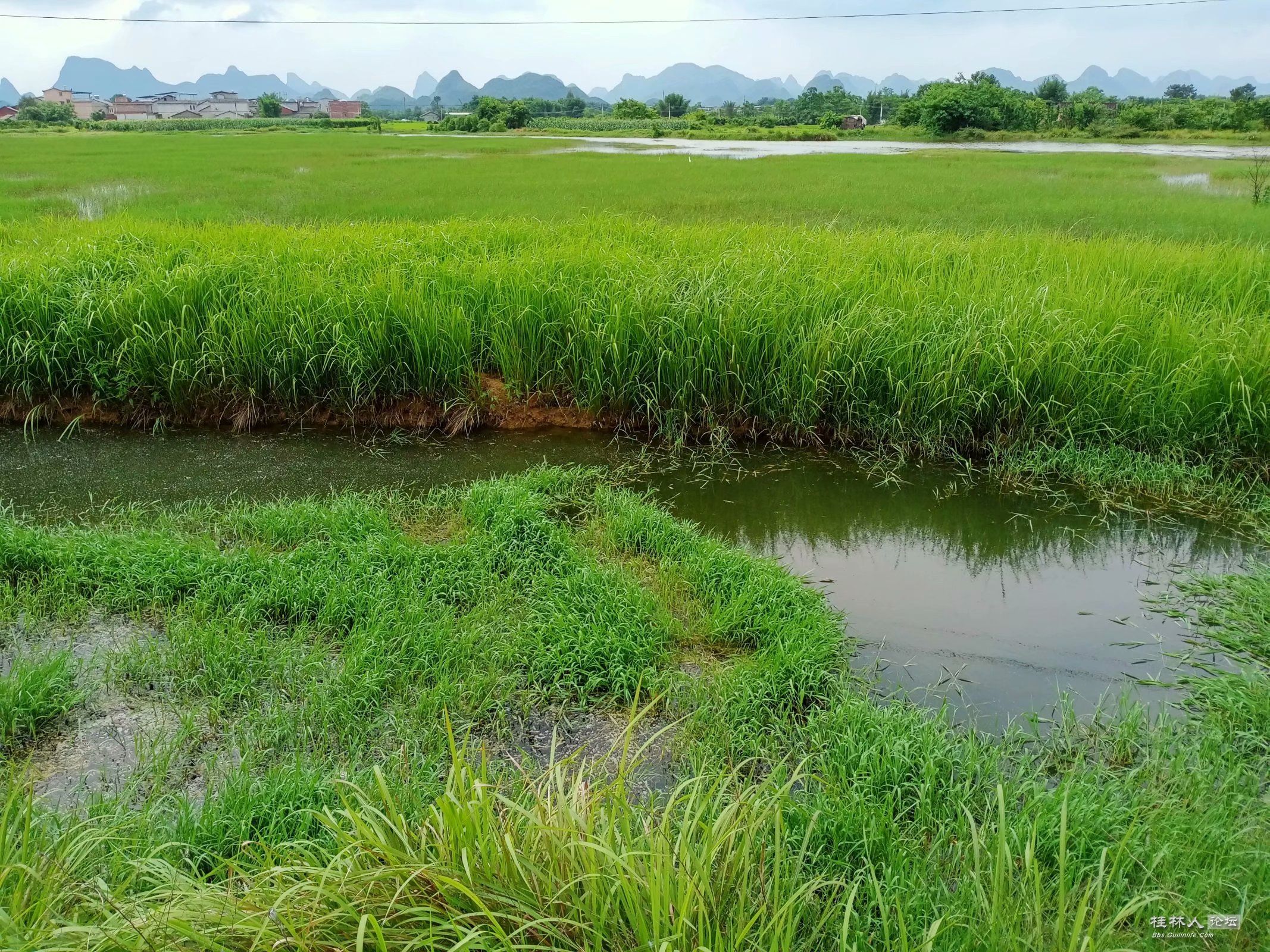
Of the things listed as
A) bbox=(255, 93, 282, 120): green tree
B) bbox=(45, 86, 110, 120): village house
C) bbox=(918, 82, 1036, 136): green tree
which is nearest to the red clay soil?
bbox=(918, 82, 1036, 136): green tree

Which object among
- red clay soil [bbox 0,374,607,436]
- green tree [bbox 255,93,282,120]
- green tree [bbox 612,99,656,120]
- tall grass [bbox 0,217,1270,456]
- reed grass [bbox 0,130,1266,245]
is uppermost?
green tree [bbox 255,93,282,120]

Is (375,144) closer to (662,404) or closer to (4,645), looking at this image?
(662,404)

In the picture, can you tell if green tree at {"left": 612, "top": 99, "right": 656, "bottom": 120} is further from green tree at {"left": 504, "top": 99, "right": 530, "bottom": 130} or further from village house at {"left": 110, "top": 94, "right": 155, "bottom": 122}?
village house at {"left": 110, "top": 94, "right": 155, "bottom": 122}

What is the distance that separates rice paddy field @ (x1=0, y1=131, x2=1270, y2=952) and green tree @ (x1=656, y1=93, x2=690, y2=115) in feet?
191

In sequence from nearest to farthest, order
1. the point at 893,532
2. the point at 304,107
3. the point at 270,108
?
the point at 893,532
the point at 270,108
the point at 304,107

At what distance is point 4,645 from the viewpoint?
320 cm

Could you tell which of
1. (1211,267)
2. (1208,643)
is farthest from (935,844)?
(1211,267)

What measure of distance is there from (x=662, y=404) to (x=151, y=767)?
375cm

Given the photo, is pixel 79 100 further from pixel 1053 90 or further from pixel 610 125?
pixel 1053 90

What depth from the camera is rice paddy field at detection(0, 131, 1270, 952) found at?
1770 mm

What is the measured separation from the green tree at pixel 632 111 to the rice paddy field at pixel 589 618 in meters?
54.9

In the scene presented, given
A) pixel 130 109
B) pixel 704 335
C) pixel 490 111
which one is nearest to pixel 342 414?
pixel 704 335

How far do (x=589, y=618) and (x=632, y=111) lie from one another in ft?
205

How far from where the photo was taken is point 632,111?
59.3 metres
